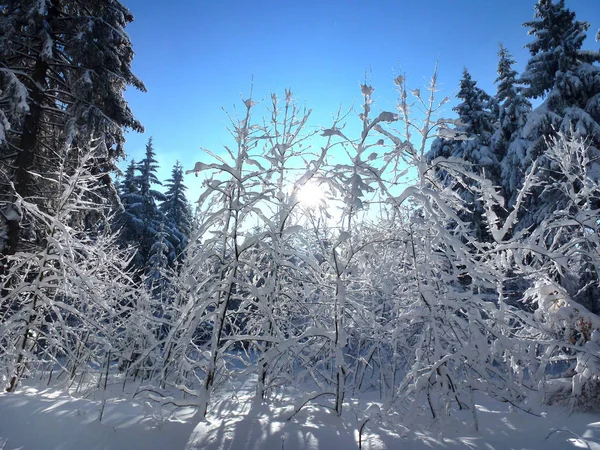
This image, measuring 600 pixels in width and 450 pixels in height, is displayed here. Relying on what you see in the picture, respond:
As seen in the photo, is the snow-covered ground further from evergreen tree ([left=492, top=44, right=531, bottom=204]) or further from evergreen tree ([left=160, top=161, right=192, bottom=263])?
evergreen tree ([left=160, top=161, right=192, bottom=263])

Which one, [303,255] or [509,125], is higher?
[509,125]

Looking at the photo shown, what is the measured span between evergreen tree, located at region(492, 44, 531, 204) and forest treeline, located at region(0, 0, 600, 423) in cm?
20

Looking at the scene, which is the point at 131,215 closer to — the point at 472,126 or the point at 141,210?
the point at 141,210

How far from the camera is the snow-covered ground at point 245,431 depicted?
10.5 ft

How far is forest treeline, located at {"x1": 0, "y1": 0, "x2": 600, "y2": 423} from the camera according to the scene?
4105 millimetres

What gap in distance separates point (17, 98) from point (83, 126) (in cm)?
129

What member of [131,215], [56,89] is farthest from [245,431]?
[131,215]

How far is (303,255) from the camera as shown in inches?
153

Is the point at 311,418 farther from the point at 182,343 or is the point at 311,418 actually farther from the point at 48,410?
the point at 48,410

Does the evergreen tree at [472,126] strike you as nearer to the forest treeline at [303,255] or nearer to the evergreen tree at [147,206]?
the forest treeline at [303,255]

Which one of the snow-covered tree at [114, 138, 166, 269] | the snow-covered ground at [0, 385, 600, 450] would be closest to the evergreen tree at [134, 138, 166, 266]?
the snow-covered tree at [114, 138, 166, 269]

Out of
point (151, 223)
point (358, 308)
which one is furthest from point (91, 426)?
point (151, 223)

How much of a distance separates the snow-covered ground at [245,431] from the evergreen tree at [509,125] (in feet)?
45.0

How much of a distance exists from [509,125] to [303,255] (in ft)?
60.4
